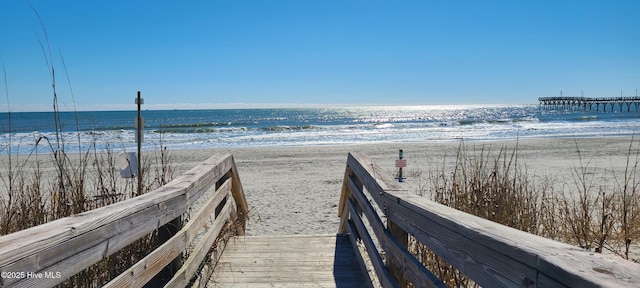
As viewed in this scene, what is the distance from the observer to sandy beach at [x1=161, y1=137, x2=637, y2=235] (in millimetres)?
7438

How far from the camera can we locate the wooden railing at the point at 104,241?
127 centimetres

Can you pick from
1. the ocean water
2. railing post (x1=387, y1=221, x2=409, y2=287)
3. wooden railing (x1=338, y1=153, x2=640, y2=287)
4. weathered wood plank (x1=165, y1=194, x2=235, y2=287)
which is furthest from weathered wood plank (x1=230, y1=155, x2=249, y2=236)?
railing post (x1=387, y1=221, x2=409, y2=287)

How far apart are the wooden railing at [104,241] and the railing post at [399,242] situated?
131 centimetres

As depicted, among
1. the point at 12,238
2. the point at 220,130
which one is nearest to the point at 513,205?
the point at 12,238

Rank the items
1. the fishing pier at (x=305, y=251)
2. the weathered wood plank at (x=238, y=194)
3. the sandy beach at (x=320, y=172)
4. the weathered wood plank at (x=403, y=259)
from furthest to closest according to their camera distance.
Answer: the sandy beach at (x=320, y=172), the weathered wood plank at (x=238, y=194), the weathered wood plank at (x=403, y=259), the fishing pier at (x=305, y=251)

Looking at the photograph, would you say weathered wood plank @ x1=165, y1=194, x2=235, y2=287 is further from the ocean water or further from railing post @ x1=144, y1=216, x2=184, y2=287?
the ocean water

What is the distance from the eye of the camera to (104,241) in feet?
5.59

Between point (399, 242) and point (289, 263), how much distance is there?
1669 millimetres

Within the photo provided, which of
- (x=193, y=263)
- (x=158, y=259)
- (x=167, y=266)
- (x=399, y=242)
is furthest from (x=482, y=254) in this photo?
(x=193, y=263)

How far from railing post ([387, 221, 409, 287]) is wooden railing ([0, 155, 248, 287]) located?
1.31 meters

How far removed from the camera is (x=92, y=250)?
1609 mm

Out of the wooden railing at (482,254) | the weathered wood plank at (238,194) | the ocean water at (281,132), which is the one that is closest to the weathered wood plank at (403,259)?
the wooden railing at (482,254)

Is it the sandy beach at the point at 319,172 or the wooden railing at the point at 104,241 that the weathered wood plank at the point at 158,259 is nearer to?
the wooden railing at the point at 104,241

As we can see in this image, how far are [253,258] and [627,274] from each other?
3447mm
